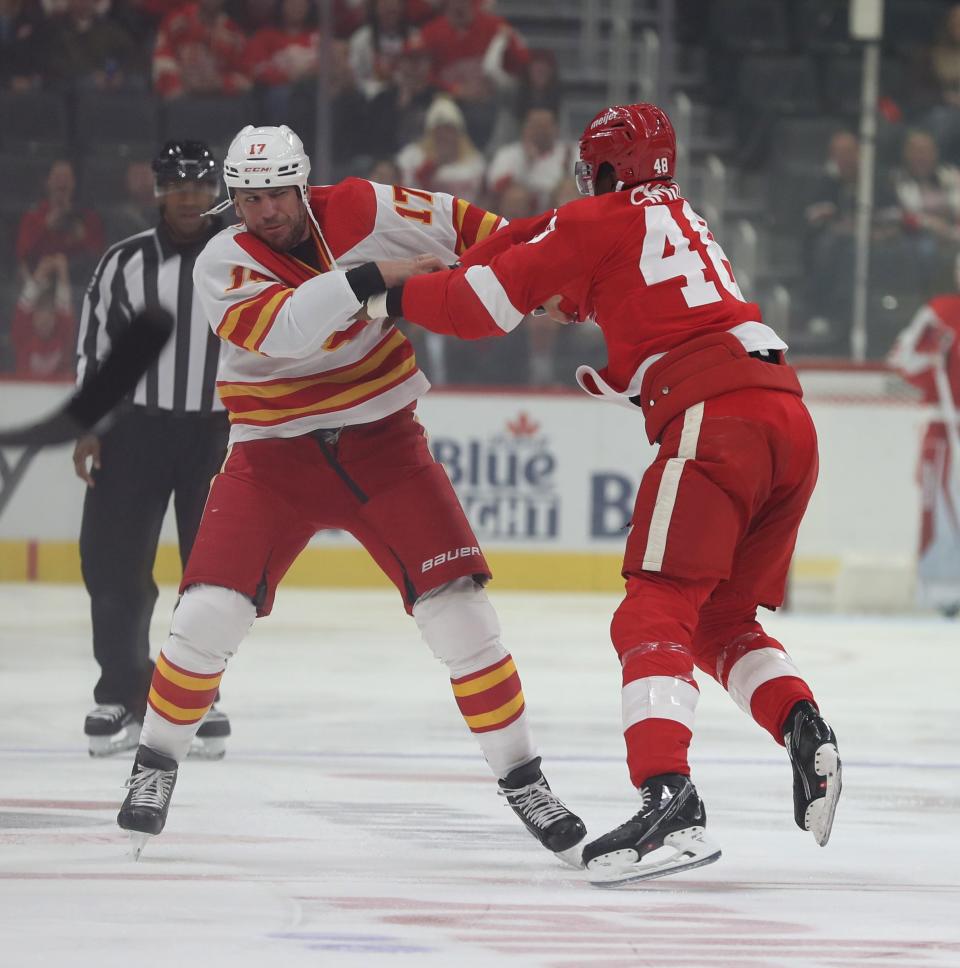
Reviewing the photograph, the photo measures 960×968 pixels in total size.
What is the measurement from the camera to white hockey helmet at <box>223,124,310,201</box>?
305cm

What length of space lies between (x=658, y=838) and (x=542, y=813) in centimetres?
36

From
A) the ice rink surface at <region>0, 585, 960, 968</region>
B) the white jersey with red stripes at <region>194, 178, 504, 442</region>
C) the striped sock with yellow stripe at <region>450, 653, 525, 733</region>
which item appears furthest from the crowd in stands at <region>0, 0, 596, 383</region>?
the striped sock with yellow stripe at <region>450, 653, 525, 733</region>

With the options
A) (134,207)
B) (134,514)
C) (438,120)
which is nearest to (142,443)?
(134,514)

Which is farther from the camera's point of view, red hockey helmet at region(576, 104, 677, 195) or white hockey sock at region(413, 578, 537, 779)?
white hockey sock at region(413, 578, 537, 779)

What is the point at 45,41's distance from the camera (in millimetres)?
8648

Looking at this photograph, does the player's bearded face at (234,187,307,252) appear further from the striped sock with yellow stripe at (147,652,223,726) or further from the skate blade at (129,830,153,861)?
the skate blade at (129,830,153,861)

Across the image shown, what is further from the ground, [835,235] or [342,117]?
[342,117]

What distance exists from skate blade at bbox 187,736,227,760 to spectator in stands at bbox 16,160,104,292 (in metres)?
4.52

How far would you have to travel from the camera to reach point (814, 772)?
9.33 feet

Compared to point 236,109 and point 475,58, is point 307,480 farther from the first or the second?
point 475,58

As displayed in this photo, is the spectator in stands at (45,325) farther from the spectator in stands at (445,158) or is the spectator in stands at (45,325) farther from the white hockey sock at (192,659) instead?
the white hockey sock at (192,659)

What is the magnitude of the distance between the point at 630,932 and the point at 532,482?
5.56 m

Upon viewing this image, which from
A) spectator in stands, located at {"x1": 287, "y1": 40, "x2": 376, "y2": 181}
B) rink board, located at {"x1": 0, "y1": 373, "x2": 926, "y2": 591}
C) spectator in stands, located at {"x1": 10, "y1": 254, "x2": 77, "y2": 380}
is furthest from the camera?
spectator in stands, located at {"x1": 287, "y1": 40, "x2": 376, "y2": 181}

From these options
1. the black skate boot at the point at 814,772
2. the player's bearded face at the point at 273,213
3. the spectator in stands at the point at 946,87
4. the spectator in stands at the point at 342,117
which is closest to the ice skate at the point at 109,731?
the player's bearded face at the point at 273,213
